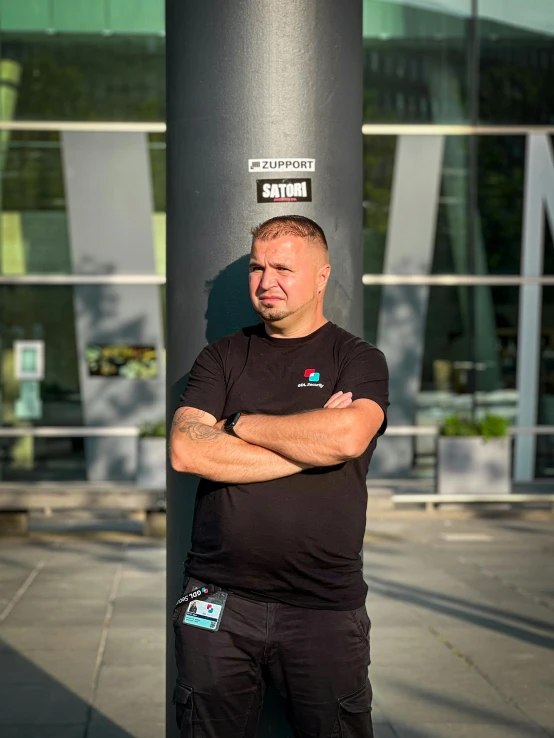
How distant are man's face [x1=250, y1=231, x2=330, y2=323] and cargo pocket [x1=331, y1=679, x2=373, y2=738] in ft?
3.66

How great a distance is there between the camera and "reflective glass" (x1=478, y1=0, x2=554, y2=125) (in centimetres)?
1709

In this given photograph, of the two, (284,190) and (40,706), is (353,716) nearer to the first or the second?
(284,190)

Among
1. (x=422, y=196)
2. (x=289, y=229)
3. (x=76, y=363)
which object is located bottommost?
(x=76, y=363)

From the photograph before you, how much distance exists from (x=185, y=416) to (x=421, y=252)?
14125 millimetres

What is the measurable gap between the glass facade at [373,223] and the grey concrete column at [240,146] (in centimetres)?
1301

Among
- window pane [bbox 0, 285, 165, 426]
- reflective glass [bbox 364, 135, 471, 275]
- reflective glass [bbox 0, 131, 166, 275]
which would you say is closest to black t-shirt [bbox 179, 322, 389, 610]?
window pane [bbox 0, 285, 165, 426]

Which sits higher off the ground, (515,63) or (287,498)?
(515,63)

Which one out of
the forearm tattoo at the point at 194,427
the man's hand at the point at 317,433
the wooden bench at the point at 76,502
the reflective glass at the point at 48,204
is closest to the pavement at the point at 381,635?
the wooden bench at the point at 76,502

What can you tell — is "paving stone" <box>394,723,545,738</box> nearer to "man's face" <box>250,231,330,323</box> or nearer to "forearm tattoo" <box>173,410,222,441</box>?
"forearm tattoo" <box>173,410,222,441</box>

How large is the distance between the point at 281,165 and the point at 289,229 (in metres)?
0.43

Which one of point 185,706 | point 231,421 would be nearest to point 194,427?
point 231,421

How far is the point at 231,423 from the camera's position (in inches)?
135

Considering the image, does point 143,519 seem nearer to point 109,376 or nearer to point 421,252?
point 109,376

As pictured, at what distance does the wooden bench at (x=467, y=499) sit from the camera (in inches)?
566
